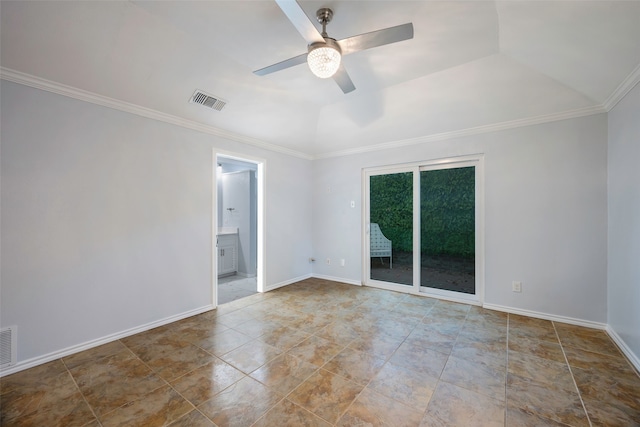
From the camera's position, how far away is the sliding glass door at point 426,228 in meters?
3.63

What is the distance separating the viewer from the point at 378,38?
1673mm

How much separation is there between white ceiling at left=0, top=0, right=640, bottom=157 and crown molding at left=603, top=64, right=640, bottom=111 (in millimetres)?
43

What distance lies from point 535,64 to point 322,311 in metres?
3.52

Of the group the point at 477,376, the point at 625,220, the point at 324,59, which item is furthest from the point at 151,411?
the point at 625,220

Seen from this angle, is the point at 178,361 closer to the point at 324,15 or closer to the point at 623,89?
the point at 324,15

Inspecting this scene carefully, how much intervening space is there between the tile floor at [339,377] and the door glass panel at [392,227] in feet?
4.31

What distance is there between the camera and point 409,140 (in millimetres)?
3992

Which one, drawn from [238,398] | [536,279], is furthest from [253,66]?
[536,279]

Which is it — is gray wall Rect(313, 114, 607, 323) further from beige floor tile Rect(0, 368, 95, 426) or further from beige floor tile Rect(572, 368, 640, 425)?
beige floor tile Rect(0, 368, 95, 426)

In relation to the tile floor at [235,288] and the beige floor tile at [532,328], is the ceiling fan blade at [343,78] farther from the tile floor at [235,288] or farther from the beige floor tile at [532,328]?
the tile floor at [235,288]

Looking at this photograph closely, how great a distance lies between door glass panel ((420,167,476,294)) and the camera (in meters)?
3.64

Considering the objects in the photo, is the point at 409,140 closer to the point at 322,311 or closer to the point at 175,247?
the point at 322,311

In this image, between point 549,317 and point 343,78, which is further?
point 549,317

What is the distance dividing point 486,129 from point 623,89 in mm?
1204
